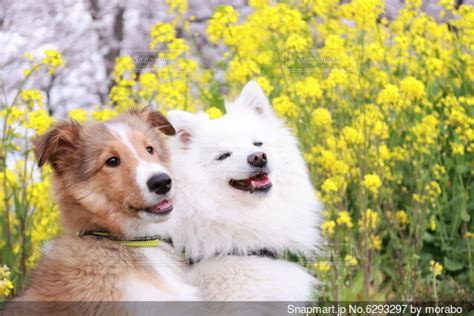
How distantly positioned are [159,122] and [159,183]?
33 centimetres

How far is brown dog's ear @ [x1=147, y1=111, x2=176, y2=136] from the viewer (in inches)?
100

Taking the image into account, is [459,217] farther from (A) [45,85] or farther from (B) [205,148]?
(A) [45,85]

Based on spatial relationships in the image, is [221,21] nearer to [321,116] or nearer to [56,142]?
[321,116]

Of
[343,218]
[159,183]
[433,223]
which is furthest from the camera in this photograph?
[433,223]

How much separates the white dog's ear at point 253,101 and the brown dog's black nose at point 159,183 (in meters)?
0.62

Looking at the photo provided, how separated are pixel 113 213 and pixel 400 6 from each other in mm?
2140

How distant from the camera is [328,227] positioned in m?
3.19

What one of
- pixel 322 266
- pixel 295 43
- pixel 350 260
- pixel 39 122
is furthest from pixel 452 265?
pixel 39 122

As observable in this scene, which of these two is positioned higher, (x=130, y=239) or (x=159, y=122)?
(x=159, y=122)

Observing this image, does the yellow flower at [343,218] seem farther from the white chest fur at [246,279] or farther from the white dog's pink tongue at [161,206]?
the white dog's pink tongue at [161,206]

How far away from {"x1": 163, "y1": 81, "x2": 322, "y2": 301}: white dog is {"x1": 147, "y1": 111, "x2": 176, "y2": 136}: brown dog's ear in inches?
4.5

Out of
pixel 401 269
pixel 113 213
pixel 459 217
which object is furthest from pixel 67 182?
pixel 459 217

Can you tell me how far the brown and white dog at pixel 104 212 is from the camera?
2.32 metres

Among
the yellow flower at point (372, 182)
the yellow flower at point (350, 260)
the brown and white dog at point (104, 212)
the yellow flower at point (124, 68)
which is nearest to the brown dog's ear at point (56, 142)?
the brown and white dog at point (104, 212)
